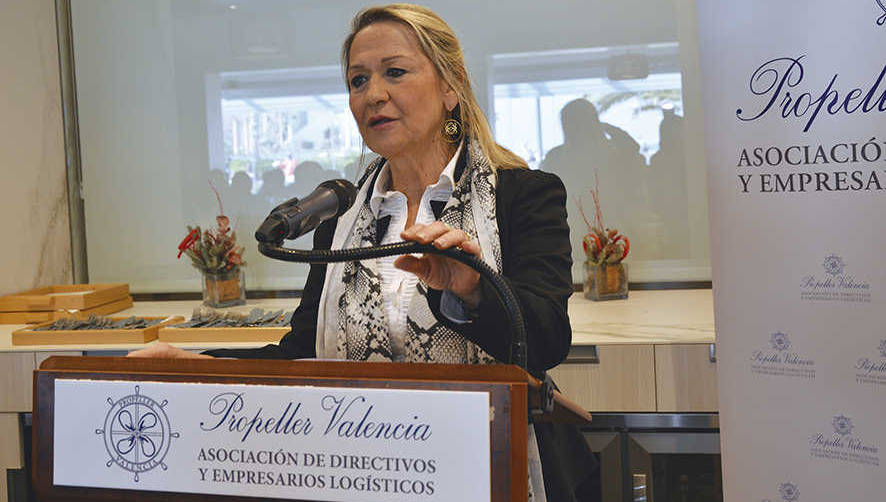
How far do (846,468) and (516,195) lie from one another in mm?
752

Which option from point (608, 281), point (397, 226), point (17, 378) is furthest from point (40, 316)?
point (608, 281)

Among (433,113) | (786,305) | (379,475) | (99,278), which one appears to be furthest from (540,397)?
(99,278)

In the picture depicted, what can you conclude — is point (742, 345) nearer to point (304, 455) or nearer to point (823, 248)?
point (823, 248)

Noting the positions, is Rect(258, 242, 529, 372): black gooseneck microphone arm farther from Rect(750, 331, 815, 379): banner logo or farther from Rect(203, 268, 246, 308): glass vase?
Rect(203, 268, 246, 308): glass vase

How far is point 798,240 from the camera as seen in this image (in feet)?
4.90

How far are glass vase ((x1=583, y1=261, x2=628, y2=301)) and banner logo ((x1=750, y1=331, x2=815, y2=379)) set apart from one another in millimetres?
1106

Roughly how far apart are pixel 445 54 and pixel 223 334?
1295 mm

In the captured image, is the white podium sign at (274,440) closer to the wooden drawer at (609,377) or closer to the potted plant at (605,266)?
the wooden drawer at (609,377)

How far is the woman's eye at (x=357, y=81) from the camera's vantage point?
1.46 m

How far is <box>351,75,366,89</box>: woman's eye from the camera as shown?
146cm

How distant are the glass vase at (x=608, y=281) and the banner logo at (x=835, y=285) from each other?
46.1 inches

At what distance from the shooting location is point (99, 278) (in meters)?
3.18

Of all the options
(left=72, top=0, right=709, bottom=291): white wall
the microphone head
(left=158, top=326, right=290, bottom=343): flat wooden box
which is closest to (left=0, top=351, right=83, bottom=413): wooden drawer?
(left=158, top=326, right=290, bottom=343): flat wooden box

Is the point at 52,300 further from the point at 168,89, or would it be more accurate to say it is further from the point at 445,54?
the point at 445,54
